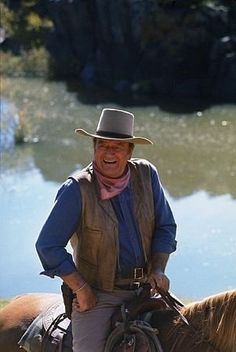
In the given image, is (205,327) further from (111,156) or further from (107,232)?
(111,156)

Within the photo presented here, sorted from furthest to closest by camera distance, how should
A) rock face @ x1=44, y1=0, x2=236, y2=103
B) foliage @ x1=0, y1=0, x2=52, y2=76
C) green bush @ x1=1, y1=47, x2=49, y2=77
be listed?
foliage @ x1=0, y1=0, x2=52, y2=76, green bush @ x1=1, y1=47, x2=49, y2=77, rock face @ x1=44, y1=0, x2=236, y2=103

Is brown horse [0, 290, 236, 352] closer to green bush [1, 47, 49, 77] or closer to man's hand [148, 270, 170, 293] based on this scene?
man's hand [148, 270, 170, 293]

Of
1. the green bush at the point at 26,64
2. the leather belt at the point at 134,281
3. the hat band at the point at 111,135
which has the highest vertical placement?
the hat band at the point at 111,135

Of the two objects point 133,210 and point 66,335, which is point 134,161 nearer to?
point 133,210

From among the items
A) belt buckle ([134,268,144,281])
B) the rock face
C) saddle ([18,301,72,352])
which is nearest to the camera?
belt buckle ([134,268,144,281])

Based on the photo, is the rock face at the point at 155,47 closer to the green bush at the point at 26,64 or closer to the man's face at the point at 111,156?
the green bush at the point at 26,64

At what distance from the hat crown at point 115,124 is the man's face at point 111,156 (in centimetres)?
4

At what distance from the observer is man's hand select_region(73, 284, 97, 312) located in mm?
2828

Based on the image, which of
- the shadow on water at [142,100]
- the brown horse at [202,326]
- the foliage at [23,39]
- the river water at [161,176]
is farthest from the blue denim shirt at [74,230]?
the foliage at [23,39]

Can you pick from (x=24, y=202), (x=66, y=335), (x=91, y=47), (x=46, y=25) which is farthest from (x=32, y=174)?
(x=46, y=25)

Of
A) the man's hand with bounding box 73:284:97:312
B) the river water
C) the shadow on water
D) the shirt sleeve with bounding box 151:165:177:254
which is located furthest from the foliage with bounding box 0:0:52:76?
the man's hand with bounding box 73:284:97:312

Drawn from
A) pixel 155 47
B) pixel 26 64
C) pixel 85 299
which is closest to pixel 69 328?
pixel 85 299

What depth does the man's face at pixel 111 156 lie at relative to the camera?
280 cm

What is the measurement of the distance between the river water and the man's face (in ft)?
14.5
